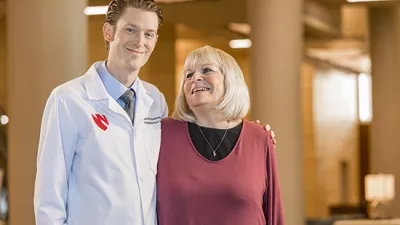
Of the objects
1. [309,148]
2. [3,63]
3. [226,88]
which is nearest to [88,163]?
[226,88]

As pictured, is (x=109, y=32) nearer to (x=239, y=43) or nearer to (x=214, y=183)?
(x=214, y=183)

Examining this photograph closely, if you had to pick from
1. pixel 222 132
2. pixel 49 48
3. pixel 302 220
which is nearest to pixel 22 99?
pixel 49 48

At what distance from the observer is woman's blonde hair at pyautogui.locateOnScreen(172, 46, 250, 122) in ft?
13.3

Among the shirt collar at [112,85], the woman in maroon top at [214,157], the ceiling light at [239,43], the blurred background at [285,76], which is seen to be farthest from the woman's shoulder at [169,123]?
the ceiling light at [239,43]

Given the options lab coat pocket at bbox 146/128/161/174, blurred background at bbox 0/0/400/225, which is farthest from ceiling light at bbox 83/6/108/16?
lab coat pocket at bbox 146/128/161/174

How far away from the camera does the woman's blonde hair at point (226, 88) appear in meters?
4.05

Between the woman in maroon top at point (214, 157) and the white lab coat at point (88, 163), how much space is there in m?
0.26

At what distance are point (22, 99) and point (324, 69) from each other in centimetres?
1856

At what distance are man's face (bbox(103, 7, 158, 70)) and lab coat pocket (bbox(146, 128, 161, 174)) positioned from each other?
0.33 metres

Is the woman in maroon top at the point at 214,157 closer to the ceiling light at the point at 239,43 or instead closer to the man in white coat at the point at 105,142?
the man in white coat at the point at 105,142

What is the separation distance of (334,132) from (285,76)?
48.4 ft

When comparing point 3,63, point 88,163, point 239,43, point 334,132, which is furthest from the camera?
point 334,132

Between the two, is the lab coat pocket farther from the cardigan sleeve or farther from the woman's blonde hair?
the cardigan sleeve

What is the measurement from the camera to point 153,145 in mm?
3938
